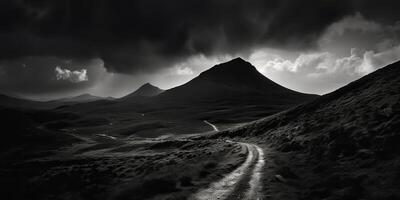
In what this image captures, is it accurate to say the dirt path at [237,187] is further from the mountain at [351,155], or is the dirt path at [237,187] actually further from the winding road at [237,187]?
the mountain at [351,155]

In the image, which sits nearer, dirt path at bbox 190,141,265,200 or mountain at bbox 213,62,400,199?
dirt path at bbox 190,141,265,200

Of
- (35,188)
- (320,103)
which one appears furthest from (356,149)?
(320,103)

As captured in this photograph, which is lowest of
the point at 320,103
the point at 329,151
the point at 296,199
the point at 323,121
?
the point at 296,199

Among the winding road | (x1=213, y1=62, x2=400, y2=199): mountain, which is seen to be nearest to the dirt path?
the winding road

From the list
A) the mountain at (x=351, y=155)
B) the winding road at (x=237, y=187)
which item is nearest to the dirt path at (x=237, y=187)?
the winding road at (x=237, y=187)

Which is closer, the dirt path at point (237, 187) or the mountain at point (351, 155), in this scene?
the dirt path at point (237, 187)

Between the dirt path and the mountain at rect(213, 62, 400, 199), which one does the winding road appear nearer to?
the dirt path

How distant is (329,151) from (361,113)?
440 inches

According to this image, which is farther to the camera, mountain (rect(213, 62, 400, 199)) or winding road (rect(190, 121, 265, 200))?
mountain (rect(213, 62, 400, 199))

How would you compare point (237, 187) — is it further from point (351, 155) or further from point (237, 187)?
point (351, 155)

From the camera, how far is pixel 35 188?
31.6m

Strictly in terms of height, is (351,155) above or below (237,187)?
above

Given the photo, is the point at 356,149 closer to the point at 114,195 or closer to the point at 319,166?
the point at 319,166

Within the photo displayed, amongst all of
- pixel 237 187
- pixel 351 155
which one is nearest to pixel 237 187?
pixel 237 187
